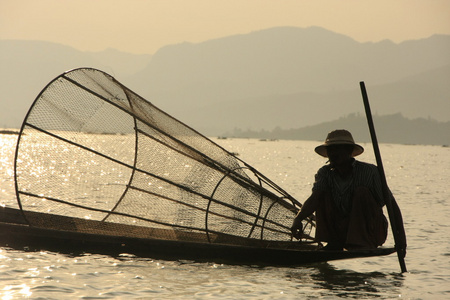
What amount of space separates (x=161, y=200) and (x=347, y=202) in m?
3.04

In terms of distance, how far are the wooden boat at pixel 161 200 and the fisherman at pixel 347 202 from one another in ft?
2.03

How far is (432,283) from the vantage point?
31.7 feet

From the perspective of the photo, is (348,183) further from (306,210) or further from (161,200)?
(161,200)

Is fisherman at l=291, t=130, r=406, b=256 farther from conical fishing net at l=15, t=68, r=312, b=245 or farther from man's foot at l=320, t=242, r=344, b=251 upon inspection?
conical fishing net at l=15, t=68, r=312, b=245

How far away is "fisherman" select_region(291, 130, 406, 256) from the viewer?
8.21 metres

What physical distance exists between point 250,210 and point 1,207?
4614 mm

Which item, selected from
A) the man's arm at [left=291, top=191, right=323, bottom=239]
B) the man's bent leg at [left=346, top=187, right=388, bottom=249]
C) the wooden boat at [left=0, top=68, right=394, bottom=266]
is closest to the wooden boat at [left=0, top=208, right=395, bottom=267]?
the wooden boat at [left=0, top=68, right=394, bottom=266]

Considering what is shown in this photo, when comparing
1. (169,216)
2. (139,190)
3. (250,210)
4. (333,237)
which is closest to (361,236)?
(333,237)

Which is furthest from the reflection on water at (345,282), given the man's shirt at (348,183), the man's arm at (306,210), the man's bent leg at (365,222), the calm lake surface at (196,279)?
the man's shirt at (348,183)

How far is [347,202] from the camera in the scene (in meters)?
8.35

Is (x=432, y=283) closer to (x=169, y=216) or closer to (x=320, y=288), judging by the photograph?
(x=320, y=288)

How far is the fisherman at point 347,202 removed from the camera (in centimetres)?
821

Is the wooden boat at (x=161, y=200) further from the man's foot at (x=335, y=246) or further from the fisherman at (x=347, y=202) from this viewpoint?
the fisherman at (x=347, y=202)

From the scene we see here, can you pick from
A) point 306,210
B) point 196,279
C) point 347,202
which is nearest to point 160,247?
point 196,279
